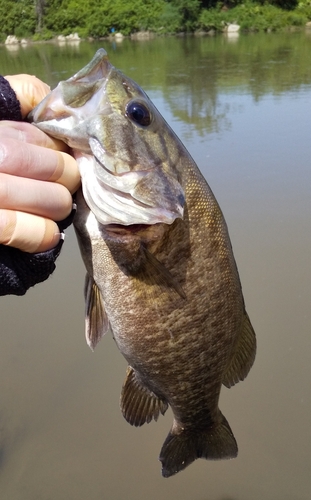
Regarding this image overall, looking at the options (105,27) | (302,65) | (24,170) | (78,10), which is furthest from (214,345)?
(78,10)

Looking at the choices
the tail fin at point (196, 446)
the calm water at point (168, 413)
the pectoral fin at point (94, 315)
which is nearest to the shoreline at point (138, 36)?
the calm water at point (168, 413)

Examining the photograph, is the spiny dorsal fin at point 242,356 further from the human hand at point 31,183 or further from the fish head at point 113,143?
the human hand at point 31,183

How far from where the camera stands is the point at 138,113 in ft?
5.14

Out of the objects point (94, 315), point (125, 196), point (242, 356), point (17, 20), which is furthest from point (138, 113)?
point (17, 20)

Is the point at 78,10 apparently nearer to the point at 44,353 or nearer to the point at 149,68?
the point at 149,68

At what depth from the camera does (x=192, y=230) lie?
1690 mm

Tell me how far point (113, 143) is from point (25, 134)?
281 mm

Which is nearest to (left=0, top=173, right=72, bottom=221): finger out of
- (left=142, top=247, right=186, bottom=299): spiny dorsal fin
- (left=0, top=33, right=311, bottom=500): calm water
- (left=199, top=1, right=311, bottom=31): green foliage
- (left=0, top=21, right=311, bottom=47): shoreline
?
(left=142, top=247, right=186, bottom=299): spiny dorsal fin

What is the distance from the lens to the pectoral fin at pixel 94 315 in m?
1.84

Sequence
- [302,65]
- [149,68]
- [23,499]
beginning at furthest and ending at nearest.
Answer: [149,68]
[302,65]
[23,499]

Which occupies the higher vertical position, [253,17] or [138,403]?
[253,17]

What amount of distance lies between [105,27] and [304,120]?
39818mm

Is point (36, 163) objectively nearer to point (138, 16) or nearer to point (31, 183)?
point (31, 183)

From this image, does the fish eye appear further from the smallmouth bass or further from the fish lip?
the fish lip
